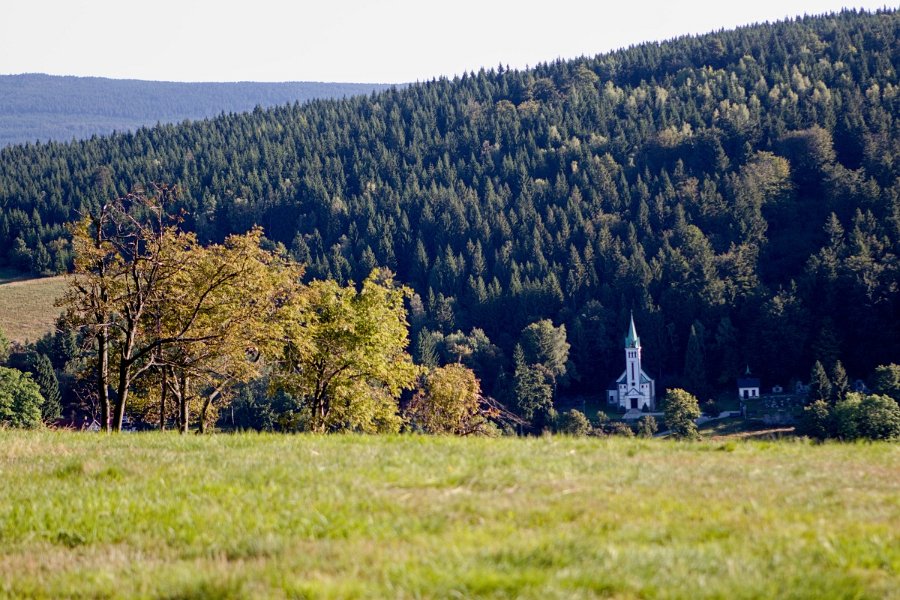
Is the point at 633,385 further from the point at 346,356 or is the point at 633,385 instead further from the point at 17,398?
the point at 346,356

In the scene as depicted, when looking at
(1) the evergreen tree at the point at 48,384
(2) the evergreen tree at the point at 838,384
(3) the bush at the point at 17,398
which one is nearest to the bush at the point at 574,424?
(2) the evergreen tree at the point at 838,384

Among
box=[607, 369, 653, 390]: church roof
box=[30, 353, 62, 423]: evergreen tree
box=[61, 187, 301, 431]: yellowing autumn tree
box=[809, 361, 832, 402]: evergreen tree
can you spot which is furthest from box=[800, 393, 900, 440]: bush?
box=[30, 353, 62, 423]: evergreen tree

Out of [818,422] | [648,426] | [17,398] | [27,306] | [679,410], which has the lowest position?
[648,426]

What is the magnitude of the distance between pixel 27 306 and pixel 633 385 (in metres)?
99.4

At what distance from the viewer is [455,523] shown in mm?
10578

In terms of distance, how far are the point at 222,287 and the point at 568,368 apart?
125m

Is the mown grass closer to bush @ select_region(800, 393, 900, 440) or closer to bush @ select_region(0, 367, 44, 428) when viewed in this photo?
bush @ select_region(800, 393, 900, 440)

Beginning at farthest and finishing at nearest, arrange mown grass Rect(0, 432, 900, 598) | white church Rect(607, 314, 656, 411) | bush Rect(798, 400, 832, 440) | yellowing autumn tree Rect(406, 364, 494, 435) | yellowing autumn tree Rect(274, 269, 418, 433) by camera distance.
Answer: white church Rect(607, 314, 656, 411), bush Rect(798, 400, 832, 440), yellowing autumn tree Rect(406, 364, 494, 435), yellowing autumn tree Rect(274, 269, 418, 433), mown grass Rect(0, 432, 900, 598)

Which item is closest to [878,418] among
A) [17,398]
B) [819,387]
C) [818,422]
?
[818,422]

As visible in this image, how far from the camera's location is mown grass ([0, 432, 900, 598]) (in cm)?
849

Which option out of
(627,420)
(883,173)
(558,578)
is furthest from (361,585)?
(883,173)

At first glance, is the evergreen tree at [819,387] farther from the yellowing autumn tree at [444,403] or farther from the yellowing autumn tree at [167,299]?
the yellowing autumn tree at [167,299]

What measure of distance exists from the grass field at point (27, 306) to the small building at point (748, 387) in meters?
96.1

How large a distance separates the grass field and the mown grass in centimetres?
12457
